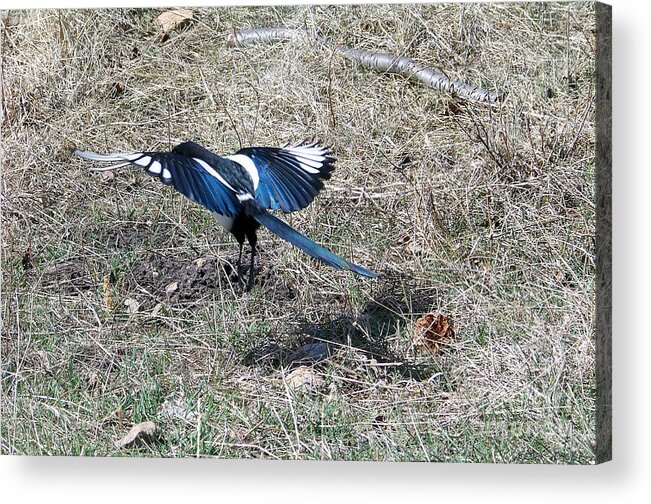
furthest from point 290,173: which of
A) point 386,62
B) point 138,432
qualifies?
point 138,432

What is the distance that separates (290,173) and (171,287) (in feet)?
1.55

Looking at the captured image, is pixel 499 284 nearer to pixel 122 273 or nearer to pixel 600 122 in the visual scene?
pixel 600 122

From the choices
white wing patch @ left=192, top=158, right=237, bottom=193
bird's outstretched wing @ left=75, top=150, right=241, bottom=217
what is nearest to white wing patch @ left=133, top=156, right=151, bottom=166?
bird's outstretched wing @ left=75, top=150, right=241, bottom=217

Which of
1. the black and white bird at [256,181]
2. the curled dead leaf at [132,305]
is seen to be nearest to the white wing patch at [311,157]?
the black and white bird at [256,181]

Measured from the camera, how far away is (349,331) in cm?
449

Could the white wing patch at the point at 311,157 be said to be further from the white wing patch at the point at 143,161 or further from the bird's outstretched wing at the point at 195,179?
the white wing patch at the point at 143,161

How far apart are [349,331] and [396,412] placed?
0.26 metres

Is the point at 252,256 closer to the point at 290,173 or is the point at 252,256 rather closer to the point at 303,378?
the point at 290,173

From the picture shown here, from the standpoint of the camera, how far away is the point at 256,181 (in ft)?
14.7

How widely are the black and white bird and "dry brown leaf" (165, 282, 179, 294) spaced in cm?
24

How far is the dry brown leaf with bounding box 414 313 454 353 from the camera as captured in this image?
439 centimetres

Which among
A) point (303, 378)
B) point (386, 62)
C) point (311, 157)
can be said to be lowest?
point (303, 378)

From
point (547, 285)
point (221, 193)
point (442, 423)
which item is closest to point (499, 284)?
point (547, 285)

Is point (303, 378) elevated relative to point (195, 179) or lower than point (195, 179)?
lower
